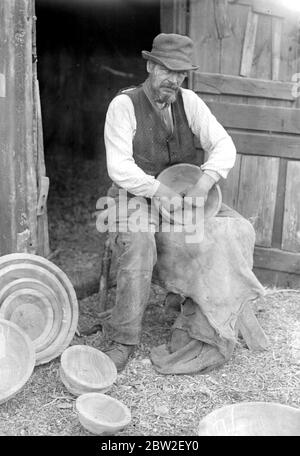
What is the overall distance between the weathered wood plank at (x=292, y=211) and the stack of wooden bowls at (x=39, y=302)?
187 centimetres

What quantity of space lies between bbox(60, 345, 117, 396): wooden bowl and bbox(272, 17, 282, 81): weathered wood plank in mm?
2429

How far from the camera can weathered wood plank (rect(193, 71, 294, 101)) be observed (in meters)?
4.95

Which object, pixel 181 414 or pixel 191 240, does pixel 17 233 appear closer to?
pixel 191 240

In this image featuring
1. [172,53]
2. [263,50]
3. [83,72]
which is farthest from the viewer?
[83,72]

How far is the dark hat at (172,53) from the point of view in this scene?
4.15 m

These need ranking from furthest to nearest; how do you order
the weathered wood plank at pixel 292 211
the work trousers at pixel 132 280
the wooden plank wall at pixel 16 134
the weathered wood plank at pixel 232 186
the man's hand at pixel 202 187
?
1. the weathered wood plank at pixel 232 186
2. the weathered wood plank at pixel 292 211
3. the man's hand at pixel 202 187
4. the wooden plank wall at pixel 16 134
5. the work trousers at pixel 132 280

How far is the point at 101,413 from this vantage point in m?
3.50

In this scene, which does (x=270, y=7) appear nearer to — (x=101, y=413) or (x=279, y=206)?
(x=279, y=206)

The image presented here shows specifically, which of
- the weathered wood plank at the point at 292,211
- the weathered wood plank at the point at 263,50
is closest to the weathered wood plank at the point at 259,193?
the weathered wood plank at the point at 292,211

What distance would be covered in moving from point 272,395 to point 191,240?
1.03 m

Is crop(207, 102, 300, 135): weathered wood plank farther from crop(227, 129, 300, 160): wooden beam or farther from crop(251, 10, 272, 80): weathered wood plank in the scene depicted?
crop(251, 10, 272, 80): weathered wood plank

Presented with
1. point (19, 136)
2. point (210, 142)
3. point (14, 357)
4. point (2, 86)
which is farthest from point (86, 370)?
point (2, 86)

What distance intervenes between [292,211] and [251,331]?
117 centimetres
